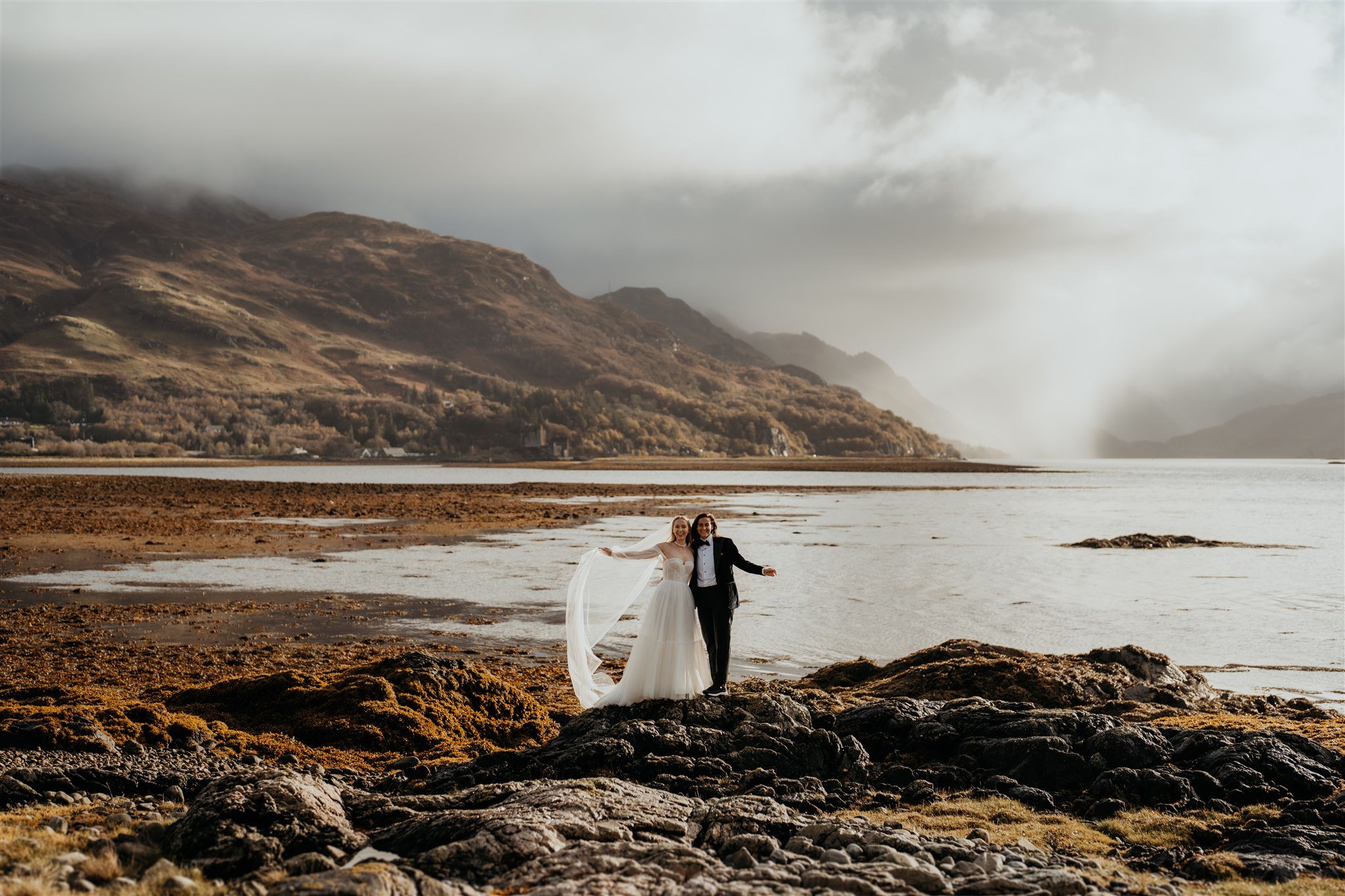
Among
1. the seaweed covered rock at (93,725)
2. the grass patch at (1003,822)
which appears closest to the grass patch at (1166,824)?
the grass patch at (1003,822)

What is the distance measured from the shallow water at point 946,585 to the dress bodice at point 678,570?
257 inches

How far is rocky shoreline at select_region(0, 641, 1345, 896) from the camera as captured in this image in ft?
22.0

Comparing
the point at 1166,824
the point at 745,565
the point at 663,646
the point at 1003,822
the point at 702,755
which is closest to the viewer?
the point at 1166,824

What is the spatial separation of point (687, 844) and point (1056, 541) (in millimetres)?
41851

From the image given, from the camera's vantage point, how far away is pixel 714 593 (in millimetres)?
11445

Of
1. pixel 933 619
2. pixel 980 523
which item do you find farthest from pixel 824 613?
pixel 980 523

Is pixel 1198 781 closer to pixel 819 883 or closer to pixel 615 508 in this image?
pixel 819 883

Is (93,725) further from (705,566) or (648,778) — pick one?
(705,566)

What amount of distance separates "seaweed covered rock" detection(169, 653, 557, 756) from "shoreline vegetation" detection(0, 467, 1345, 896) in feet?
0.13

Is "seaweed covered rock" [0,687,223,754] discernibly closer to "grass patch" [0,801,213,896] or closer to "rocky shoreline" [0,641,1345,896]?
"rocky shoreline" [0,641,1345,896]

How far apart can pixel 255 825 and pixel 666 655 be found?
519 cm

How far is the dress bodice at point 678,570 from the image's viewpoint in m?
11.4

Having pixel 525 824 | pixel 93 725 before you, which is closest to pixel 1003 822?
pixel 525 824

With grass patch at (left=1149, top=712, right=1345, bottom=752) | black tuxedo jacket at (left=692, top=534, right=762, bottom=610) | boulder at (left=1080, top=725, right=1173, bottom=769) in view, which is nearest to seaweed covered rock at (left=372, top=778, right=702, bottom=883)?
black tuxedo jacket at (left=692, top=534, right=762, bottom=610)
